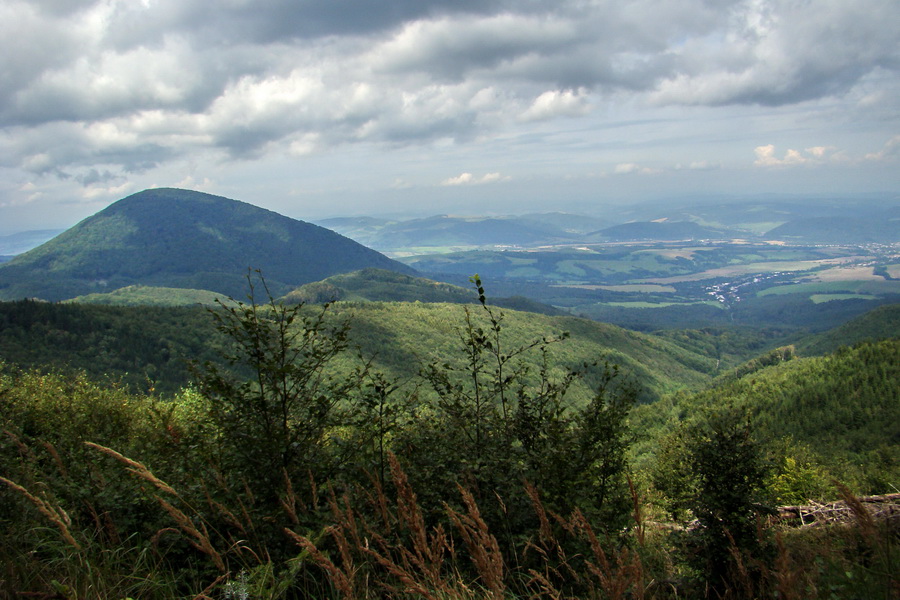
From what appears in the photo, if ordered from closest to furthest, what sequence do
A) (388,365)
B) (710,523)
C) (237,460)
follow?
(237,460)
(710,523)
(388,365)

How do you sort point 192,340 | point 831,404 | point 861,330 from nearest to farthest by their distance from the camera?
point 831,404 → point 192,340 → point 861,330

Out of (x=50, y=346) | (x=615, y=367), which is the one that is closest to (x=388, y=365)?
(x=50, y=346)

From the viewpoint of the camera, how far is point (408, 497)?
3201mm

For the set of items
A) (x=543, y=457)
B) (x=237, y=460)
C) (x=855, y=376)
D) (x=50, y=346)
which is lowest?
(x=855, y=376)

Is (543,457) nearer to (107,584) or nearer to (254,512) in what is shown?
(254,512)

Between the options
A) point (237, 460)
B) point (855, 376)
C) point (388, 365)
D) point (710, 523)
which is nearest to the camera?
point (237, 460)

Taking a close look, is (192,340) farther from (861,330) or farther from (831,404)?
(861,330)

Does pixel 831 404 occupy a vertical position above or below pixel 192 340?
below

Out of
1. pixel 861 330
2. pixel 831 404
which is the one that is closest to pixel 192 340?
pixel 831 404

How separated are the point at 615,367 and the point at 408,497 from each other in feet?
15.4

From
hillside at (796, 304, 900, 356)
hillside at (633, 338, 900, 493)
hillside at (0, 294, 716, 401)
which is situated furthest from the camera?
hillside at (796, 304, 900, 356)

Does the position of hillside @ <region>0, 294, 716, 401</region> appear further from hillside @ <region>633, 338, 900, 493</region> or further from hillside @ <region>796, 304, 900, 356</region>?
hillside @ <region>796, 304, 900, 356</region>

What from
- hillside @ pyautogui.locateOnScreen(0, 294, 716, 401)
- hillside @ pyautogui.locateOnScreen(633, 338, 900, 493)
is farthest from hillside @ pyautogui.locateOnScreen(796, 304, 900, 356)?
hillside @ pyautogui.locateOnScreen(633, 338, 900, 493)

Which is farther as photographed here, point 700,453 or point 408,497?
point 700,453
